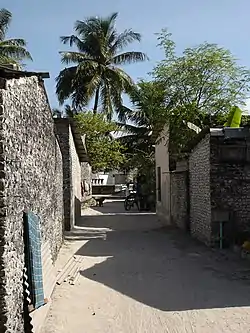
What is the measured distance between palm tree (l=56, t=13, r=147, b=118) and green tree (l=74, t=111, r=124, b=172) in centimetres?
147

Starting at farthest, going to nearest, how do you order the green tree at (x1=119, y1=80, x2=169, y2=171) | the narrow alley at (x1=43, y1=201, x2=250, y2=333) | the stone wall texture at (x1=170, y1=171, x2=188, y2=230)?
the green tree at (x1=119, y1=80, x2=169, y2=171), the stone wall texture at (x1=170, y1=171, x2=188, y2=230), the narrow alley at (x1=43, y1=201, x2=250, y2=333)

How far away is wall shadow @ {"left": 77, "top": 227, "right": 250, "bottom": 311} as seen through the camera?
791cm

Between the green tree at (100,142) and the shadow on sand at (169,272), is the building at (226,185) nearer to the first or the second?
the shadow on sand at (169,272)

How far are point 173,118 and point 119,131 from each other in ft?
56.2

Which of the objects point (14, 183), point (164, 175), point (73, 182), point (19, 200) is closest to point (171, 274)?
point (19, 200)

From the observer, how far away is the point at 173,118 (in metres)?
17.9

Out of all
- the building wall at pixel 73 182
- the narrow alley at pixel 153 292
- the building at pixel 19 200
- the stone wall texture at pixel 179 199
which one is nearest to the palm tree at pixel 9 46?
the building wall at pixel 73 182

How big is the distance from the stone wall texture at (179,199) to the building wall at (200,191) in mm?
790

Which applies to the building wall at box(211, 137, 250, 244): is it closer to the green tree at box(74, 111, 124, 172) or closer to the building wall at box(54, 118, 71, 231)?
the building wall at box(54, 118, 71, 231)

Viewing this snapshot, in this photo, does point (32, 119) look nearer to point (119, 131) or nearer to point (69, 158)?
point (69, 158)

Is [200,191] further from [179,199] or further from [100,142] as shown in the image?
[100,142]

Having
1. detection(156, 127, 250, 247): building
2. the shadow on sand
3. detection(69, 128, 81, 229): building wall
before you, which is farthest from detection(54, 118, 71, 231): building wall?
detection(156, 127, 250, 247): building

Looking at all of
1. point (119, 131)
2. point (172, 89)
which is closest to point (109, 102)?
point (119, 131)

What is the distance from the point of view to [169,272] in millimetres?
10125
